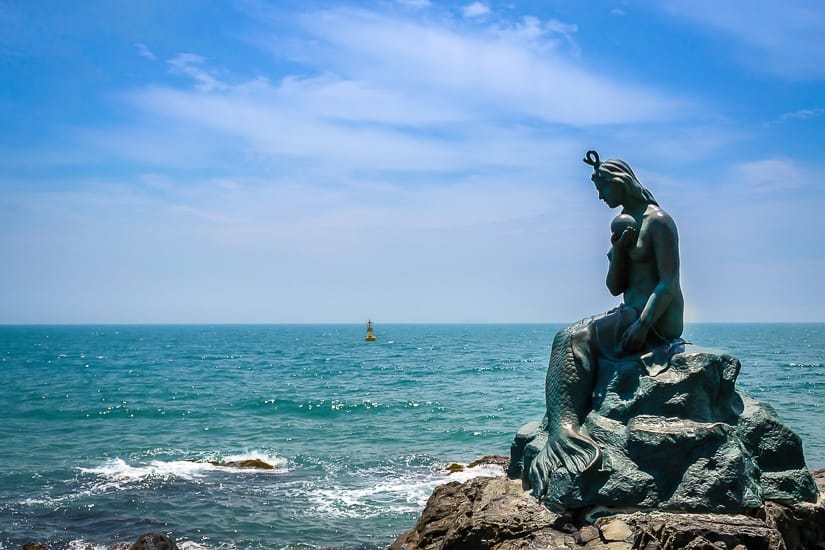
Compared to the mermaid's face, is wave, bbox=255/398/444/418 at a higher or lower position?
lower

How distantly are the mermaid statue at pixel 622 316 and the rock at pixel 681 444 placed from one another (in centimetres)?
15

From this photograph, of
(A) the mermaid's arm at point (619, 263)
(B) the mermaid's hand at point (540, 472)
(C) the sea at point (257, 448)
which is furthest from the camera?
(C) the sea at point (257, 448)

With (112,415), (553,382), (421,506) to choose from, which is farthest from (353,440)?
(553,382)

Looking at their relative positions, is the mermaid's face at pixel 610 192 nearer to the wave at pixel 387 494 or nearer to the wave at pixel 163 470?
the wave at pixel 387 494

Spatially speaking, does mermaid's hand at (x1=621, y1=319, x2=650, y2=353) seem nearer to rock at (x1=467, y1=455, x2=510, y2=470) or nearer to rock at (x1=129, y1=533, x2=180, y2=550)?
rock at (x1=129, y1=533, x2=180, y2=550)

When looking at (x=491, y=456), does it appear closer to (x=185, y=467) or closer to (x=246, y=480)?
(x=246, y=480)

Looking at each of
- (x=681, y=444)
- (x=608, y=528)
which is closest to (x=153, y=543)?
(x=608, y=528)

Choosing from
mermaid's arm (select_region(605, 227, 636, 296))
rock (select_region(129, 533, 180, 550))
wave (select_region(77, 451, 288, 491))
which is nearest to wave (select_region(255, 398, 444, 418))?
wave (select_region(77, 451, 288, 491))

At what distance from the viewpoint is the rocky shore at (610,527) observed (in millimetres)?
6434

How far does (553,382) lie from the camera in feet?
26.4

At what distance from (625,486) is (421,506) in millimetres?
7446

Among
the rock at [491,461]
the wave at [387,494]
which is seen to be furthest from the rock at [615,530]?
the rock at [491,461]

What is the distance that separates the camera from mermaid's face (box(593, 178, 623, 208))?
816cm

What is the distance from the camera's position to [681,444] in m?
7.10
